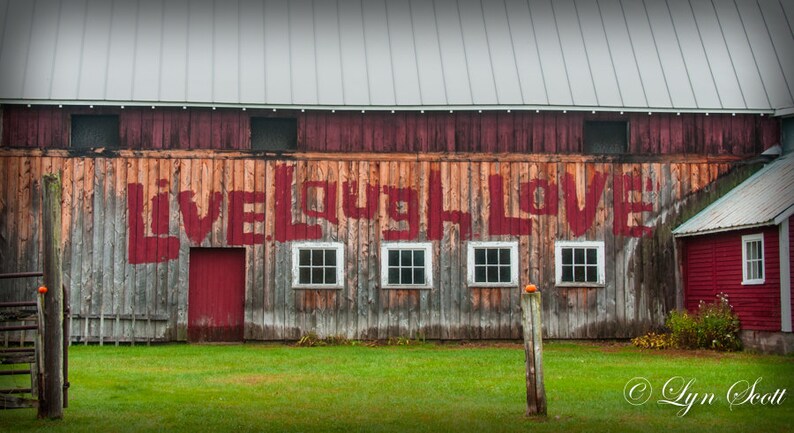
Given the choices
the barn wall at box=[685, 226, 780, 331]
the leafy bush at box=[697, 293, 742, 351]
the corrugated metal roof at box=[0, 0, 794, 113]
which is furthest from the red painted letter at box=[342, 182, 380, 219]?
the leafy bush at box=[697, 293, 742, 351]

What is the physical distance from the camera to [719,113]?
22719mm

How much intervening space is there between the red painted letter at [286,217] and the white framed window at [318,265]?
0.67ft

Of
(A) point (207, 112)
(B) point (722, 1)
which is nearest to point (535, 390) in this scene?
(A) point (207, 112)

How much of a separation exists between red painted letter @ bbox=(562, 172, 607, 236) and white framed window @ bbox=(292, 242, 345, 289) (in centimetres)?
521

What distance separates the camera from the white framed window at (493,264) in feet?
72.9

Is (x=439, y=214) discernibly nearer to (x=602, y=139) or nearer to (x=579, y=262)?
(x=579, y=262)

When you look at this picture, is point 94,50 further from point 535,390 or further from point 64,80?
point 535,390

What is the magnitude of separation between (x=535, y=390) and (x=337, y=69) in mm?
13129

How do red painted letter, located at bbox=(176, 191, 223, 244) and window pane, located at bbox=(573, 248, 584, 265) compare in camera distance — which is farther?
window pane, located at bbox=(573, 248, 584, 265)

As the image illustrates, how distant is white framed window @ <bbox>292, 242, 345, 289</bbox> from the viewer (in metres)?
22.0

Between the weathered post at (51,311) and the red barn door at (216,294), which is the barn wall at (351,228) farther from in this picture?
the weathered post at (51,311)

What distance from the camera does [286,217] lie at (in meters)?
22.0

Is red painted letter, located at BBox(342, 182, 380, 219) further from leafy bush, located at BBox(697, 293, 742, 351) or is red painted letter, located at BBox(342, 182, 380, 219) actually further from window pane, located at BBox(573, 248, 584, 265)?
leafy bush, located at BBox(697, 293, 742, 351)

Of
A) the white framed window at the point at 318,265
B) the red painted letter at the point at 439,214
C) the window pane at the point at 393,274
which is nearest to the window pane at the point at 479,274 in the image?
the red painted letter at the point at 439,214
